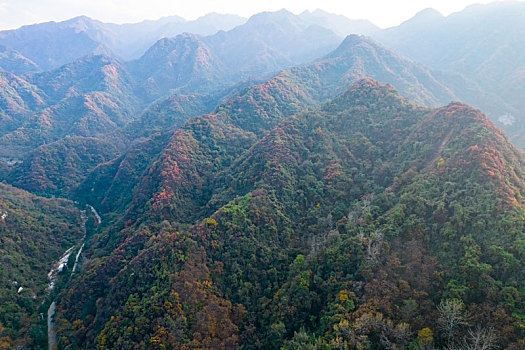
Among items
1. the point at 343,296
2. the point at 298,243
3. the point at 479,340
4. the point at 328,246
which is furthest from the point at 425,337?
the point at 298,243

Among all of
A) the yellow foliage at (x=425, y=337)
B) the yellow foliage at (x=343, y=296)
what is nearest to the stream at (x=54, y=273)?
the yellow foliage at (x=343, y=296)

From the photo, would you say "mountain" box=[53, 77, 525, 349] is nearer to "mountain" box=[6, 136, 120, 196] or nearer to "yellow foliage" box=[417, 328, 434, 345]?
"yellow foliage" box=[417, 328, 434, 345]

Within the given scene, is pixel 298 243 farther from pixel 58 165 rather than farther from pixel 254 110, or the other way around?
pixel 58 165


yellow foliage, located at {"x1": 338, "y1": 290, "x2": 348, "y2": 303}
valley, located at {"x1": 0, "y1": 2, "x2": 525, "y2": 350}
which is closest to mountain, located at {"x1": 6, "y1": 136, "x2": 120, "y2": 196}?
valley, located at {"x1": 0, "y1": 2, "x2": 525, "y2": 350}

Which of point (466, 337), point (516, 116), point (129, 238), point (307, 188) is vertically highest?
point (466, 337)

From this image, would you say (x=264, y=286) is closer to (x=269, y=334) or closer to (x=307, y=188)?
(x=269, y=334)

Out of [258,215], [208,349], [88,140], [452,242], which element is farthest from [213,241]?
[88,140]
